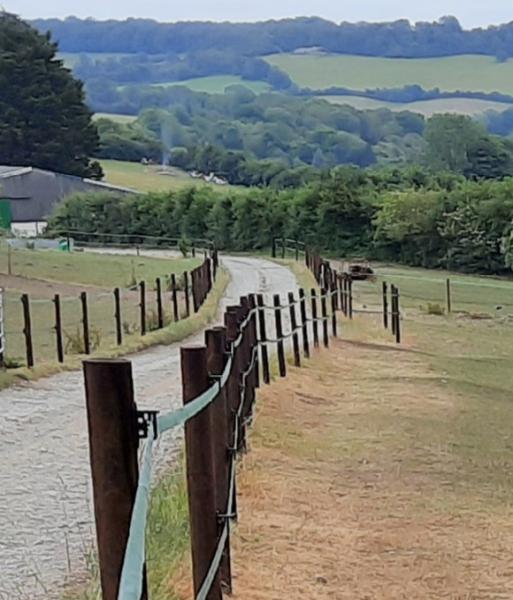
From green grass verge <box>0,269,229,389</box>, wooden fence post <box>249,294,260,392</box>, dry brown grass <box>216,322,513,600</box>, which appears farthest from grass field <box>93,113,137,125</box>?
dry brown grass <box>216,322,513,600</box>

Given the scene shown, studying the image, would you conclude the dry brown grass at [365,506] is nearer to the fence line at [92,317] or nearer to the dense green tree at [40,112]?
the fence line at [92,317]

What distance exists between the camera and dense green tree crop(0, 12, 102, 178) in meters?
71.3

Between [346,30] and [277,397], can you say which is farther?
[346,30]

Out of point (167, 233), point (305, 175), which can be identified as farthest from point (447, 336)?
point (305, 175)

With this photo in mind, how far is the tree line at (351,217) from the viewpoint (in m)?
49.8

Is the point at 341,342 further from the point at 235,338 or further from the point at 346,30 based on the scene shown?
the point at 346,30

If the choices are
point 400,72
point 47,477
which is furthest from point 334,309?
point 400,72

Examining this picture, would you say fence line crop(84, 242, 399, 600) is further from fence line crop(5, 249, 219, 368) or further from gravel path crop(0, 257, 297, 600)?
fence line crop(5, 249, 219, 368)

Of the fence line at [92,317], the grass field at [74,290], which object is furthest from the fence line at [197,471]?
the grass field at [74,290]

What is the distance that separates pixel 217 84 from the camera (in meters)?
175

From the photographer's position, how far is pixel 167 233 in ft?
194

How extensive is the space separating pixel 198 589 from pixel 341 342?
16.1 m

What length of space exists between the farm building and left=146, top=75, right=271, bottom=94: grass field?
95.4 meters

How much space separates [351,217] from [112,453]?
2058 inches
